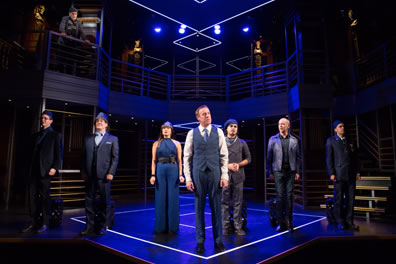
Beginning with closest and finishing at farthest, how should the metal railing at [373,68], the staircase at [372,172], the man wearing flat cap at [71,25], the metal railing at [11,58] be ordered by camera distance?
the staircase at [372,172] < the man wearing flat cap at [71,25] < the metal railing at [11,58] < the metal railing at [373,68]

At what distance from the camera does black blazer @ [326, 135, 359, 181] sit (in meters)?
4.31

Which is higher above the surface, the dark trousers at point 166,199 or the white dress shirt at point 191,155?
the white dress shirt at point 191,155

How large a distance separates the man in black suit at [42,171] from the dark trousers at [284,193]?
373cm

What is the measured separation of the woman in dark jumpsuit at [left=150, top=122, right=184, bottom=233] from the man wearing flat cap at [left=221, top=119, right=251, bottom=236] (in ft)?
2.58

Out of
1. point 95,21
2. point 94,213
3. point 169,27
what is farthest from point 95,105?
point 169,27

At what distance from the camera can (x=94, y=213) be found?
404cm

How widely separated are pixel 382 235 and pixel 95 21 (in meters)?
8.99

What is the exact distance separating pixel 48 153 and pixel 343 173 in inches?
196

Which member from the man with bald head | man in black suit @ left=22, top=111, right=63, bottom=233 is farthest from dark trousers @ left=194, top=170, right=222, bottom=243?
man in black suit @ left=22, top=111, right=63, bottom=233

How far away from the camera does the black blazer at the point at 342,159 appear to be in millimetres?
4312

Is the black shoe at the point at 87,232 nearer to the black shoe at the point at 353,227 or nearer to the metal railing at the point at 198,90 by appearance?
the black shoe at the point at 353,227

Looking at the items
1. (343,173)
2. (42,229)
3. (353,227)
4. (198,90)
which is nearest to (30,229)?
(42,229)

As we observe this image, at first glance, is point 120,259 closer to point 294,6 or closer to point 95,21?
point 95,21

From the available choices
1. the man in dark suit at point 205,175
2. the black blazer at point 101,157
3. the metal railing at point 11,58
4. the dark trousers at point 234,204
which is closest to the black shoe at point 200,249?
the man in dark suit at point 205,175
